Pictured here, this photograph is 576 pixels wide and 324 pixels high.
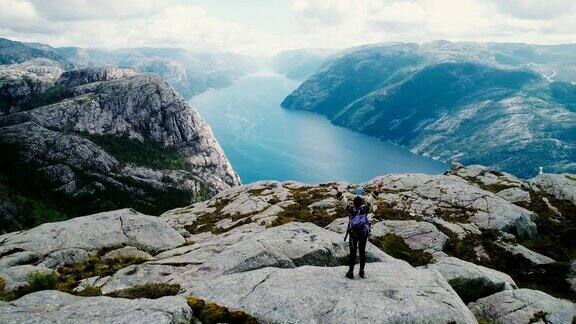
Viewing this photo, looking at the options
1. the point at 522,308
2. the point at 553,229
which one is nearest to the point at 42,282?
the point at 522,308

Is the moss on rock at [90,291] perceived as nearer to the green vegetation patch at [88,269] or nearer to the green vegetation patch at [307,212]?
the green vegetation patch at [88,269]

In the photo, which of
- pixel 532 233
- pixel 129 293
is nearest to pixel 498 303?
pixel 129 293

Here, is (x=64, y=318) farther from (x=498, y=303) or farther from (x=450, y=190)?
(x=450, y=190)

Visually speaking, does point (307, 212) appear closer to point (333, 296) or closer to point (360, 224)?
point (360, 224)

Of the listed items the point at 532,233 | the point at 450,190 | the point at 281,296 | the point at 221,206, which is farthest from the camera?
the point at 221,206

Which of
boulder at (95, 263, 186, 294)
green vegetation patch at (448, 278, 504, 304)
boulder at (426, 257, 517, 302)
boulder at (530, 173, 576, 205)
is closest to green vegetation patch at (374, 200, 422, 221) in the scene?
boulder at (426, 257, 517, 302)

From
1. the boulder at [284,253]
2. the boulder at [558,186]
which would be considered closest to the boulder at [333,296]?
the boulder at [284,253]

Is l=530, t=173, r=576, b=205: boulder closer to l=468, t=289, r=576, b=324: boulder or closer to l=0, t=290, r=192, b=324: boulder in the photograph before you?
l=468, t=289, r=576, b=324: boulder
